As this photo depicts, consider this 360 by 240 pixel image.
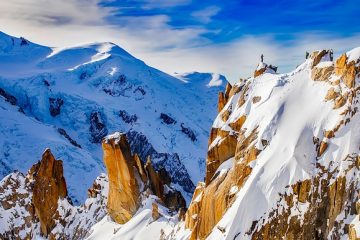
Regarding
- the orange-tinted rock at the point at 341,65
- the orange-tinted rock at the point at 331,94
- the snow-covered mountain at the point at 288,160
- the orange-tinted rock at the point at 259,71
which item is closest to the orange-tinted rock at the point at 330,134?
the snow-covered mountain at the point at 288,160

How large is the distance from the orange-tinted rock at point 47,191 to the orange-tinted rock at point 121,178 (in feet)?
56.9

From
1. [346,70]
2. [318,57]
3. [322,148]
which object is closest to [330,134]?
[322,148]

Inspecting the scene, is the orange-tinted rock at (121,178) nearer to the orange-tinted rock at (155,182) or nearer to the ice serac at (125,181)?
the ice serac at (125,181)

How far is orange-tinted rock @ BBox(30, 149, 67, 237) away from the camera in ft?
287

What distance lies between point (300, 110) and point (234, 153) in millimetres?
8591

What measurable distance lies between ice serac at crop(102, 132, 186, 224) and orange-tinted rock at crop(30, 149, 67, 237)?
15.9m

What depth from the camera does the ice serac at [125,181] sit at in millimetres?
73250

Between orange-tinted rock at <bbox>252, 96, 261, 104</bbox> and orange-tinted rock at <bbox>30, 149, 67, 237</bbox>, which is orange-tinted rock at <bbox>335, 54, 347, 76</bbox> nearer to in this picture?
orange-tinted rock at <bbox>252, 96, 261, 104</bbox>

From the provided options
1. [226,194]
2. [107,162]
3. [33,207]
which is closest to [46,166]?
[33,207]

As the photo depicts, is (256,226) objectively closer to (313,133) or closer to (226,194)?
(226,194)

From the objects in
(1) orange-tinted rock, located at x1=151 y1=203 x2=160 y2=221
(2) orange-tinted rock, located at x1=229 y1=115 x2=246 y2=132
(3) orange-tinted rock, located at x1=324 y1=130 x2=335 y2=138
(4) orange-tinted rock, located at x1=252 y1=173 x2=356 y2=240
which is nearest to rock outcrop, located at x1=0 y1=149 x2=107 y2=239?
(1) orange-tinted rock, located at x1=151 y1=203 x2=160 y2=221

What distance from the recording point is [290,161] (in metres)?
42.8

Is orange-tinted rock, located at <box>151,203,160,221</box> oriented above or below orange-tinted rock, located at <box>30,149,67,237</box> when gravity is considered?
above

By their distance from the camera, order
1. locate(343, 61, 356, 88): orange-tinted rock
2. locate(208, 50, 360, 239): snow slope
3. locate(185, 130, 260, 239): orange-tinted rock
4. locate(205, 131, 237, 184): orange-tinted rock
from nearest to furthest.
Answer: locate(208, 50, 360, 239): snow slope
locate(343, 61, 356, 88): orange-tinted rock
locate(185, 130, 260, 239): orange-tinted rock
locate(205, 131, 237, 184): orange-tinted rock
